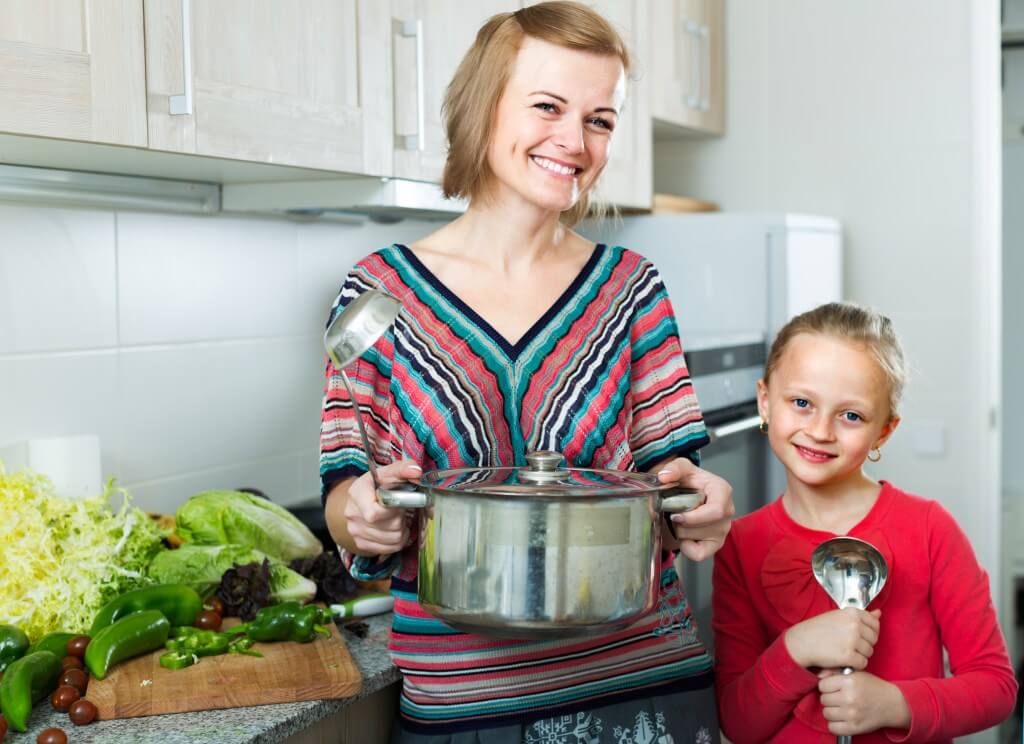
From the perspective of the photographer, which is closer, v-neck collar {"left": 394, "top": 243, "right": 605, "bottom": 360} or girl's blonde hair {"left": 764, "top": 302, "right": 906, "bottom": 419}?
v-neck collar {"left": 394, "top": 243, "right": 605, "bottom": 360}

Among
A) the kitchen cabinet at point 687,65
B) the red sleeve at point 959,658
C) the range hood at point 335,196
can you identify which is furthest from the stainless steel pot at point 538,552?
the kitchen cabinet at point 687,65

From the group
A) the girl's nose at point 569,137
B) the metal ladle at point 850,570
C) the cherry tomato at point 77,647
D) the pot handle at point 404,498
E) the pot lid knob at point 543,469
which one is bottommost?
the cherry tomato at point 77,647

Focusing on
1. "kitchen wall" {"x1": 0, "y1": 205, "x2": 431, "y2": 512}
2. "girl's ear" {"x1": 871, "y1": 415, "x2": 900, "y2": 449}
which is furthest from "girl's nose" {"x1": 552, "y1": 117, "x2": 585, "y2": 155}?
"kitchen wall" {"x1": 0, "y1": 205, "x2": 431, "y2": 512}

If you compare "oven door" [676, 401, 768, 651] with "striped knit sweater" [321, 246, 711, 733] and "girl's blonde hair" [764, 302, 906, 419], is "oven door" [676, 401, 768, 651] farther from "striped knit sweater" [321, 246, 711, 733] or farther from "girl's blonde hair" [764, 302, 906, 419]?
"striped knit sweater" [321, 246, 711, 733]

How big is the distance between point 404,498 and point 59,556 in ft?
1.98

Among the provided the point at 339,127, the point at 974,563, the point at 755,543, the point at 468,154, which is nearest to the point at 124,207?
the point at 339,127

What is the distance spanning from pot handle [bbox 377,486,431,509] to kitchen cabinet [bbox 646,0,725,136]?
176cm

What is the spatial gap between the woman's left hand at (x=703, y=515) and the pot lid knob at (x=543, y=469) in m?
0.14

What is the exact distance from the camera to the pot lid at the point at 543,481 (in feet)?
2.83

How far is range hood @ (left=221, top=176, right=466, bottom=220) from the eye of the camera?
1.65m

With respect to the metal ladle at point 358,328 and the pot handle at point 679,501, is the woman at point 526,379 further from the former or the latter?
the metal ladle at point 358,328

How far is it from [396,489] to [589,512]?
6.4 inches

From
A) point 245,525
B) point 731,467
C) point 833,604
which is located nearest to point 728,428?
point 731,467

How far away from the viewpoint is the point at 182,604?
132 centimetres
